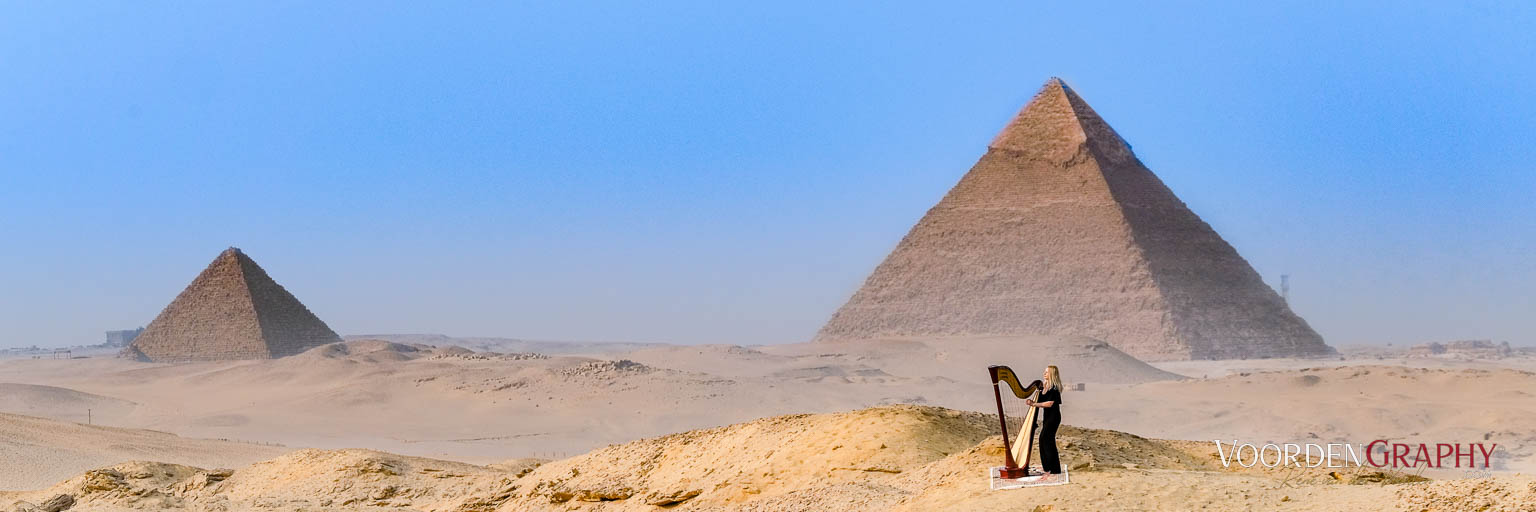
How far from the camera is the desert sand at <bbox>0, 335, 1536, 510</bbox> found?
20.8 feet

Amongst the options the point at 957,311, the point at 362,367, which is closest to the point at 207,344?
the point at 362,367

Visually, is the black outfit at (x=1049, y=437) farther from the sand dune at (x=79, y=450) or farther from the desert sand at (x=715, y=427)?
the sand dune at (x=79, y=450)

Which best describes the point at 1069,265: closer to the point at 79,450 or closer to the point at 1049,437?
the point at 79,450

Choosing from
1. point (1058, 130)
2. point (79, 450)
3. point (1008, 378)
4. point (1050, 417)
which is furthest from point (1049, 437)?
point (1058, 130)

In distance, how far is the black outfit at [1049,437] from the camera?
227 inches

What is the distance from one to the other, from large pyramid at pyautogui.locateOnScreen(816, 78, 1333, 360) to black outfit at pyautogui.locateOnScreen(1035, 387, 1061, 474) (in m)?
50.7

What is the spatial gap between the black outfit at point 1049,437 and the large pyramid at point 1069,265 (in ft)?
166

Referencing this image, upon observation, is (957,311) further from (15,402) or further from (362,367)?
(15,402)

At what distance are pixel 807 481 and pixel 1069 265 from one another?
187 ft

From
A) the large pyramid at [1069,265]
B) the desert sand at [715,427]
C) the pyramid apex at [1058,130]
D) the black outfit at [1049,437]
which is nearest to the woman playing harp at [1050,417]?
the black outfit at [1049,437]

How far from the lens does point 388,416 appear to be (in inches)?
1033

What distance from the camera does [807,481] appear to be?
22.3ft

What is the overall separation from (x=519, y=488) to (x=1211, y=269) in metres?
57.8

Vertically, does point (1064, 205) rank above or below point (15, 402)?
above
